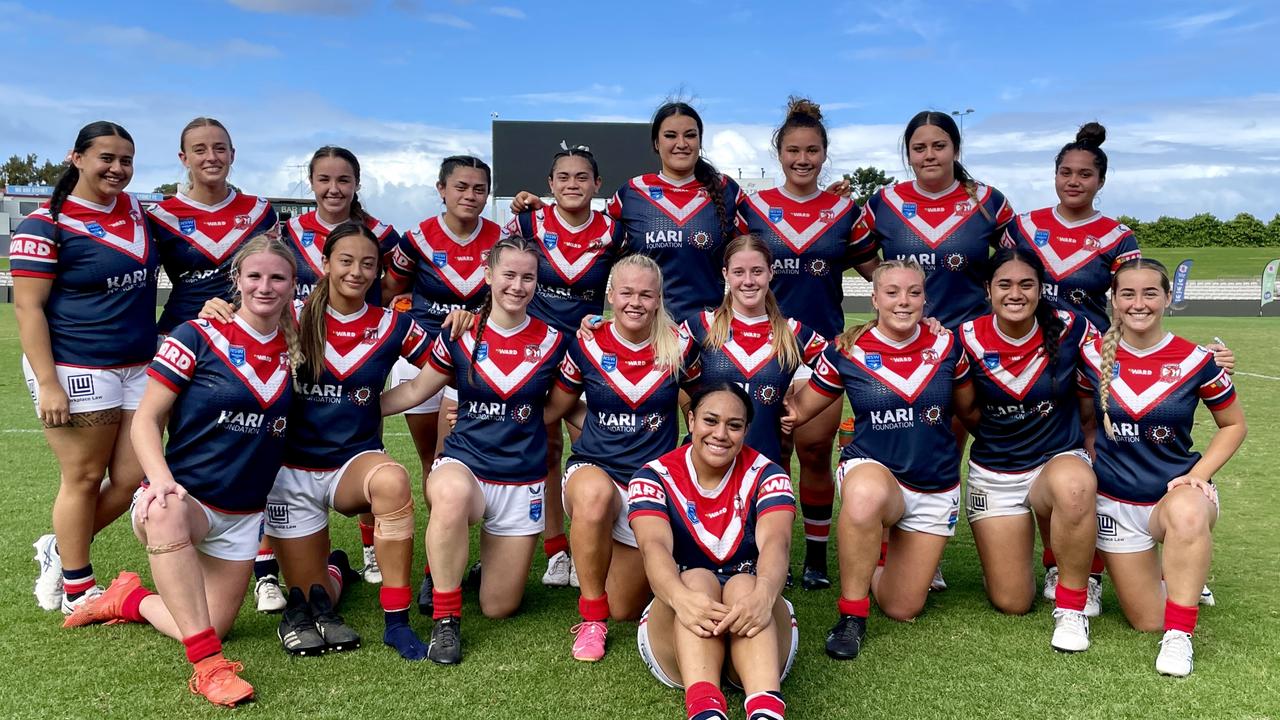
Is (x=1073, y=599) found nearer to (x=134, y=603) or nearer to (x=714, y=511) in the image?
(x=714, y=511)

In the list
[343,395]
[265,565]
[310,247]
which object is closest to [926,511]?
[343,395]

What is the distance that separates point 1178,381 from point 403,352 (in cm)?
275

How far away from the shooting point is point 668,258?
4203 mm

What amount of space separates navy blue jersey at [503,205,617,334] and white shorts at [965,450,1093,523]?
5.57ft

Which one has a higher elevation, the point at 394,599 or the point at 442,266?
the point at 442,266

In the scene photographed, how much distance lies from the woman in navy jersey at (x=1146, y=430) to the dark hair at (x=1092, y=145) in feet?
2.45

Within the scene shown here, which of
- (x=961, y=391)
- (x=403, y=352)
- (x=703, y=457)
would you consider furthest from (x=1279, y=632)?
(x=403, y=352)

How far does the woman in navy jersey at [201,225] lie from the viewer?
3.89 meters

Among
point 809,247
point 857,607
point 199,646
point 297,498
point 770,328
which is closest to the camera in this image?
point 199,646

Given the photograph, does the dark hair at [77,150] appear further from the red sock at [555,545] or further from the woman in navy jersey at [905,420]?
the woman in navy jersey at [905,420]

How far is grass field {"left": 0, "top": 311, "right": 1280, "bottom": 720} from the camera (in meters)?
2.80

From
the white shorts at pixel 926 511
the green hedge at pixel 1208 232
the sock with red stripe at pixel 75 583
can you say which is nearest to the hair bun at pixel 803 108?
the white shorts at pixel 926 511

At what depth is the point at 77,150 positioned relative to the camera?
11.7ft

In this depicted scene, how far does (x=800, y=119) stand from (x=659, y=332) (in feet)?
4.15
